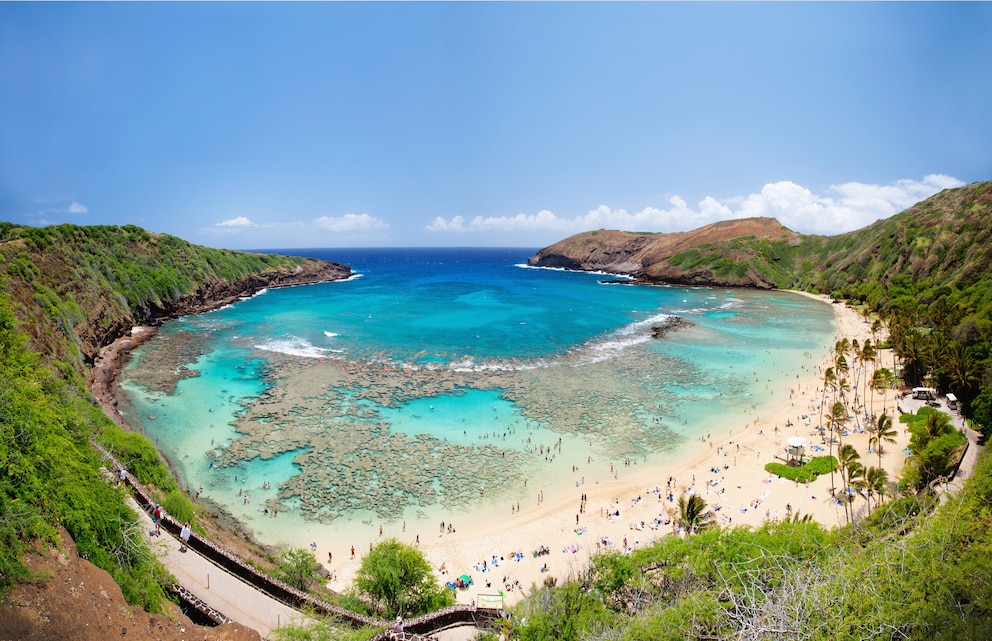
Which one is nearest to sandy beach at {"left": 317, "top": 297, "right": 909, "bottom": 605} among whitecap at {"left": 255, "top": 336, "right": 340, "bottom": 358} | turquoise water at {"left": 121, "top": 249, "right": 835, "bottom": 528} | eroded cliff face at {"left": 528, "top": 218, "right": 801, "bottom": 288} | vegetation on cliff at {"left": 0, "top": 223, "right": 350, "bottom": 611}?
turquoise water at {"left": 121, "top": 249, "right": 835, "bottom": 528}

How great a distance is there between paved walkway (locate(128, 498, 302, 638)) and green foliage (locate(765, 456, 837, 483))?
2997 centimetres

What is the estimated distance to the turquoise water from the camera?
3047cm

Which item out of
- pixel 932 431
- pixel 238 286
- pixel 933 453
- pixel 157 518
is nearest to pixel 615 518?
pixel 933 453

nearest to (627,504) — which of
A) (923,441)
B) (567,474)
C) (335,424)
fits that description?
(567,474)

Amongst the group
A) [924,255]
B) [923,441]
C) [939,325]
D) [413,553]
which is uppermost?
[924,255]

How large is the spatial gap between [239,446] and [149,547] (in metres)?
16.4

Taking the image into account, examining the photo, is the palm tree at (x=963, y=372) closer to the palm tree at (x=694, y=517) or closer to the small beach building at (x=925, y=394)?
the small beach building at (x=925, y=394)

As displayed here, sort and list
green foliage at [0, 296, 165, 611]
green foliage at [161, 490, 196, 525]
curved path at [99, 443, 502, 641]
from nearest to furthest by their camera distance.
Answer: green foliage at [0, 296, 165, 611] → curved path at [99, 443, 502, 641] → green foliage at [161, 490, 196, 525]

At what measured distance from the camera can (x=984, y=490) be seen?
17672 millimetres

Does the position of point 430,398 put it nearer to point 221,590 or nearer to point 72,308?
point 221,590

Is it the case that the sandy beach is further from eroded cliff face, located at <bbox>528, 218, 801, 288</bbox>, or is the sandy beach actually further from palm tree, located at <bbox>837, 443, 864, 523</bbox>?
eroded cliff face, located at <bbox>528, 218, 801, 288</bbox>

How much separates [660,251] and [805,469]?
13301 cm

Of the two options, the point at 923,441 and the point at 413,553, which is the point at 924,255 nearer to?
the point at 923,441

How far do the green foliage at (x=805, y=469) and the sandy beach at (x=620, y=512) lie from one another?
52cm
